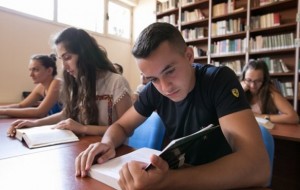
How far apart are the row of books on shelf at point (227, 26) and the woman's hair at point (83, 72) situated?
2907mm

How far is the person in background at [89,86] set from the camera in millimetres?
1355

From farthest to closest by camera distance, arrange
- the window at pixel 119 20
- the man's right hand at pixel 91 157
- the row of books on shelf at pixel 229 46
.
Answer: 1. the window at pixel 119 20
2. the row of books on shelf at pixel 229 46
3. the man's right hand at pixel 91 157

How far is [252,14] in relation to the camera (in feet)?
11.8

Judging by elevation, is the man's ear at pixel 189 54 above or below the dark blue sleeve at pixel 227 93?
above

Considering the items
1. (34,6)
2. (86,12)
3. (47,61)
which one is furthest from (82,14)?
(47,61)

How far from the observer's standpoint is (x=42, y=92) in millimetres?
2389

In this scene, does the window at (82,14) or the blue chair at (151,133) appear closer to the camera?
the blue chair at (151,133)

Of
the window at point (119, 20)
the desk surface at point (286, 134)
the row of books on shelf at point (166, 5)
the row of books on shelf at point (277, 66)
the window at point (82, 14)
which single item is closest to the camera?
the desk surface at point (286, 134)

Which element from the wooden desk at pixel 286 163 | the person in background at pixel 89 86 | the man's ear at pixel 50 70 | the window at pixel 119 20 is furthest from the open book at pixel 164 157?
the window at pixel 119 20

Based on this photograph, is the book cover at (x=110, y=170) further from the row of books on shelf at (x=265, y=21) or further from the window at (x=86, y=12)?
the row of books on shelf at (x=265, y=21)

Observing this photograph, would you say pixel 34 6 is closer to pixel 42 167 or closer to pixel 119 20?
pixel 119 20

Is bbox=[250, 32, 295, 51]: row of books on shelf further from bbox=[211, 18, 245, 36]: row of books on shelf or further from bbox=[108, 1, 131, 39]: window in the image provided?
bbox=[108, 1, 131, 39]: window

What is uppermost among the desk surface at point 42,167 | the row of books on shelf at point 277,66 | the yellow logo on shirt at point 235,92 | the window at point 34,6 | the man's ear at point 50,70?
the window at point 34,6

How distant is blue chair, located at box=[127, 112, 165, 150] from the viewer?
3.80ft
